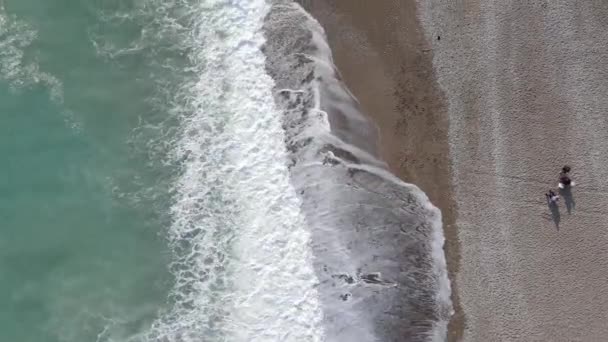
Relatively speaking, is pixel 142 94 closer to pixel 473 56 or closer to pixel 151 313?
pixel 151 313

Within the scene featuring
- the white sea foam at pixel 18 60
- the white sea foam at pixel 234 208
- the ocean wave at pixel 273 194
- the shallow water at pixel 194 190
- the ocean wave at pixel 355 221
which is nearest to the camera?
the ocean wave at pixel 355 221

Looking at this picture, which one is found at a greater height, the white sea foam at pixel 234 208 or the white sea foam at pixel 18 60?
the white sea foam at pixel 18 60

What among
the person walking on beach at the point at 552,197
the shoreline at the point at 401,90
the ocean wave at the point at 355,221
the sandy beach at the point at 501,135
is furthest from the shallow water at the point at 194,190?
the person walking on beach at the point at 552,197

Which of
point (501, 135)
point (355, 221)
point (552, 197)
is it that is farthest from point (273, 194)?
point (552, 197)

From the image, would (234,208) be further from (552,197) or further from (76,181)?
(552,197)

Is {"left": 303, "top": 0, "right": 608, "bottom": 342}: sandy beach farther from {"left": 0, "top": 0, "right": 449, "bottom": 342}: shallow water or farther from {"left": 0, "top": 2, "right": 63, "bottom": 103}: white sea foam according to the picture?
A: {"left": 0, "top": 2, "right": 63, "bottom": 103}: white sea foam

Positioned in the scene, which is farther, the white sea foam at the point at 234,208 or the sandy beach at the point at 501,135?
the white sea foam at the point at 234,208

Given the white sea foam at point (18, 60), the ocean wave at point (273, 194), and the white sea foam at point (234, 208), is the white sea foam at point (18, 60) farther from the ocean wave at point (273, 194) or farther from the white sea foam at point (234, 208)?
the white sea foam at point (234, 208)
